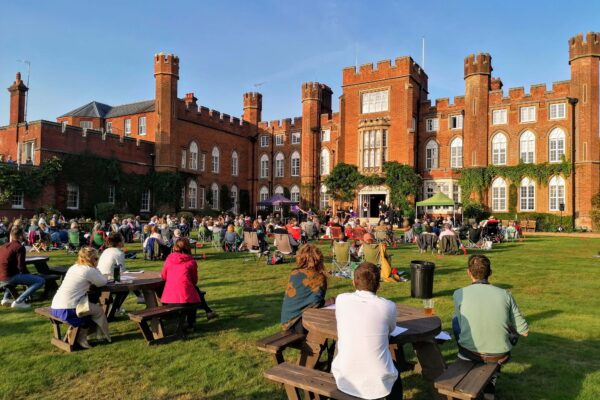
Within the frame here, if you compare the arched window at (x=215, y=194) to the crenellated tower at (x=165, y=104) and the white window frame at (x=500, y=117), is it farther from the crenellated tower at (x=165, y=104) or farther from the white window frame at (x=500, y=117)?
the white window frame at (x=500, y=117)

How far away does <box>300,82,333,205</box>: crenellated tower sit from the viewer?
37031 mm

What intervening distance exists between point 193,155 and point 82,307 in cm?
3096

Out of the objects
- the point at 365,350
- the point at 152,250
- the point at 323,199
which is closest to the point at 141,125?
the point at 323,199

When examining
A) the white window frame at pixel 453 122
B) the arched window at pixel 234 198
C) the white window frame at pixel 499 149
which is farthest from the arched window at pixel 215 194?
the white window frame at pixel 499 149

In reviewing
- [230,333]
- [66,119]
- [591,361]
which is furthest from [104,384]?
[66,119]

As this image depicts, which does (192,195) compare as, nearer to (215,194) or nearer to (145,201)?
(215,194)

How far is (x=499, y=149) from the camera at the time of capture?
101ft

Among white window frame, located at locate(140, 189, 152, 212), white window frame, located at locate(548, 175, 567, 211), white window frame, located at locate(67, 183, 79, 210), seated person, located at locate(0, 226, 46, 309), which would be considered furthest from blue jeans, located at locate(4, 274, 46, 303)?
white window frame, located at locate(548, 175, 567, 211)

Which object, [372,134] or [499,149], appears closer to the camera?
[499,149]

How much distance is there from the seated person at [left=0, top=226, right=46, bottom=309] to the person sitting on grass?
22.9 feet

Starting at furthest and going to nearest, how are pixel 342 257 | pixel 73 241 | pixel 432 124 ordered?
pixel 432 124
pixel 73 241
pixel 342 257

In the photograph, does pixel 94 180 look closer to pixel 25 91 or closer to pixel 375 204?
pixel 25 91

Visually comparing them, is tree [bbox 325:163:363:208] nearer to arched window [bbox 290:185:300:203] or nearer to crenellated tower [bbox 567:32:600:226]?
arched window [bbox 290:185:300:203]

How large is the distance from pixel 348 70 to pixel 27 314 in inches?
1234
